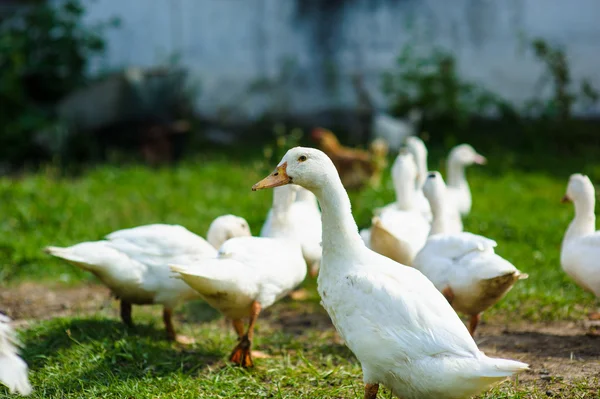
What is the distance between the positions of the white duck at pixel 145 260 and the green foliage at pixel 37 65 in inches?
218

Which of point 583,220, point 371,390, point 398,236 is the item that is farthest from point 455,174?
point 371,390

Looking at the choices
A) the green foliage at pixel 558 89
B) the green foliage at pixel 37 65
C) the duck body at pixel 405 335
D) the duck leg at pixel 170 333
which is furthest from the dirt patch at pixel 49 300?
the green foliage at pixel 558 89

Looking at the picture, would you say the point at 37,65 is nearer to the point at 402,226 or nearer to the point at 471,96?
the point at 471,96

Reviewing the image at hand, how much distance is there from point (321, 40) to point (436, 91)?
2.02 m

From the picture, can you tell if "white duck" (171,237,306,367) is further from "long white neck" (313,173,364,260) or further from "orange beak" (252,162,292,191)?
"long white neck" (313,173,364,260)

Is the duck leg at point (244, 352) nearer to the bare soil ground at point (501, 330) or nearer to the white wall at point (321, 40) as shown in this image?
the bare soil ground at point (501, 330)

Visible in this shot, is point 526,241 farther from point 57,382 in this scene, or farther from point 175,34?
point 175,34

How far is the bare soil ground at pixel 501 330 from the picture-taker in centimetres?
406

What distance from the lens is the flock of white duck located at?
3262 mm

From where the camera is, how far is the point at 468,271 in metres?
4.39

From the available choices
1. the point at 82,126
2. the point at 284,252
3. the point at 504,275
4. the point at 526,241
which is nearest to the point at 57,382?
the point at 284,252

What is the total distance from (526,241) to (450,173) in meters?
1.04

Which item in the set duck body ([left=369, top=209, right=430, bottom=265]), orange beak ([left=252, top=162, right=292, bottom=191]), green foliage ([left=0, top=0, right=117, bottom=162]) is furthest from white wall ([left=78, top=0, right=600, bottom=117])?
orange beak ([left=252, top=162, right=292, bottom=191])

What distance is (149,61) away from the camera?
11.8m
